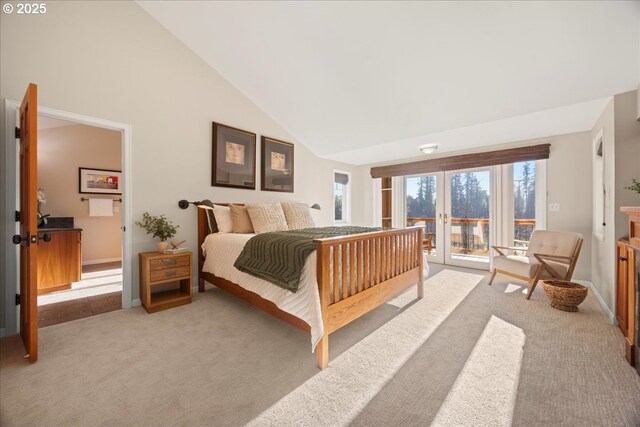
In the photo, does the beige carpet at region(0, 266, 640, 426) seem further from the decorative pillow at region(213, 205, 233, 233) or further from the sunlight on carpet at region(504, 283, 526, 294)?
the decorative pillow at region(213, 205, 233, 233)

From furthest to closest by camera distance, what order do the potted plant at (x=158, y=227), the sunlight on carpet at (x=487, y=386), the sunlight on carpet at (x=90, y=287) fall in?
the sunlight on carpet at (x=90, y=287) → the potted plant at (x=158, y=227) → the sunlight on carpet at (x=487, y=386)

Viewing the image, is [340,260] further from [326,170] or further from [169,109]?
[326,170]

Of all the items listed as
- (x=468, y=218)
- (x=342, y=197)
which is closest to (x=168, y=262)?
(x=342, y=197)

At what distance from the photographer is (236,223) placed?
3.23 meters

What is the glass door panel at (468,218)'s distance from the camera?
175 inches

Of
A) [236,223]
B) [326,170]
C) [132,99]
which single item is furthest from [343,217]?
[132,99]

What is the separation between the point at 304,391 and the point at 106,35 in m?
3.80

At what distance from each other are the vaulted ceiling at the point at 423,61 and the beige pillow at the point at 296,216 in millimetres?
1434

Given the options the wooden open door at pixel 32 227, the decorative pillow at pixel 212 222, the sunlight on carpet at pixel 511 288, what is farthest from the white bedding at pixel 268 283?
the sunlight on carpet at pixel 511 288

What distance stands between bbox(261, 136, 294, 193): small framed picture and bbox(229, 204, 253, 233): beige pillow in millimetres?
824

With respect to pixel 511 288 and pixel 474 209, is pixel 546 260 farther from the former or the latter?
pixel 474 209

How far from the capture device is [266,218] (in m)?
3.23

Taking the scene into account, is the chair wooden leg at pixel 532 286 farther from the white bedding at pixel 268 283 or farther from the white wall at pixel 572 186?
the white bedding at pixel 268 283

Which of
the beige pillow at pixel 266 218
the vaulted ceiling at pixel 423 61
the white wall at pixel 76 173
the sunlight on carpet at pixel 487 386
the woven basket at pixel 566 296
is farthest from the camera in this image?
the white wall at pixel 76 173
